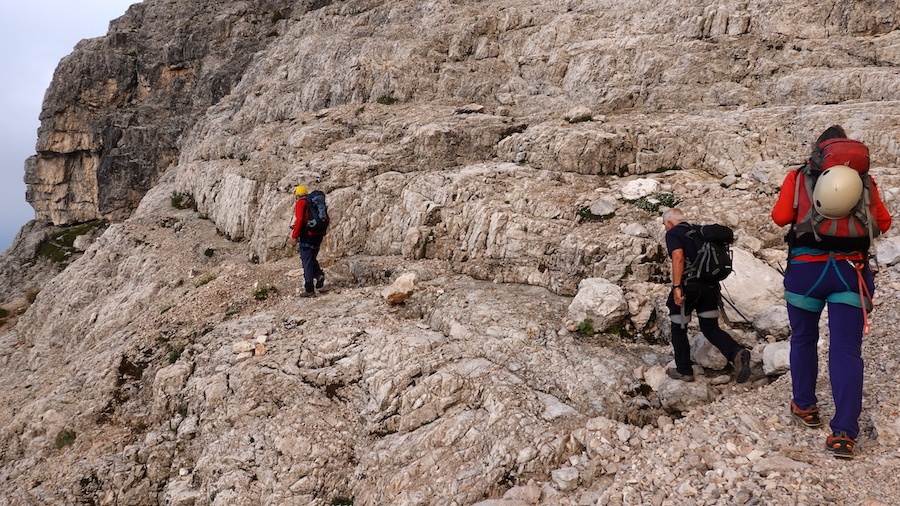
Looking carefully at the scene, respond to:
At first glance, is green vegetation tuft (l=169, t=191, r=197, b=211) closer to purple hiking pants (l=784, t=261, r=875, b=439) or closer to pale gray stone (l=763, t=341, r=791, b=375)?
pale gray stone (l=763, t=341, r=791, b=375)

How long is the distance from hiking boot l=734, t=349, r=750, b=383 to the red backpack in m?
2.31

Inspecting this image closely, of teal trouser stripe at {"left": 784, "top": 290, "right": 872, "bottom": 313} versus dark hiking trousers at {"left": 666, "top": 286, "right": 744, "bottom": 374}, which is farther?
dark hiking trousers at {"left": 666, "top": 286, "right": 744, "bottom": 374}

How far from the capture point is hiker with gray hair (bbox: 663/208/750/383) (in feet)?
21.8

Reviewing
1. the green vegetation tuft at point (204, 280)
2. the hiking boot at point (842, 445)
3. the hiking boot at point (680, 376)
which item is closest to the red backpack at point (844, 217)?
the hiking boot at point (842, 445)

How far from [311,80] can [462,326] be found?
74.8 ft

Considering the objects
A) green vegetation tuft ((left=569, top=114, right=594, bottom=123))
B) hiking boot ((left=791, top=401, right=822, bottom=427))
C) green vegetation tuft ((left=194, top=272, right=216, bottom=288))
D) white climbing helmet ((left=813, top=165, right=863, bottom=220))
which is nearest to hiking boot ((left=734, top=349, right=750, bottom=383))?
hiking boot ((left=791, top=401, right=822, bottom=427))

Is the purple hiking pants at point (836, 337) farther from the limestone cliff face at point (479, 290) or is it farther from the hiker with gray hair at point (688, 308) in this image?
the hiker with gray hair at point (688, 308)

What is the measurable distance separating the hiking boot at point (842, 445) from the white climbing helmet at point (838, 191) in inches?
86.6

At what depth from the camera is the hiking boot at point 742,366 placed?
655cm

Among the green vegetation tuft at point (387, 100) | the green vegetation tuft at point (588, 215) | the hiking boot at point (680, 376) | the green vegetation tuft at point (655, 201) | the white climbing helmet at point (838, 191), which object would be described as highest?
the green vegetation tuft at point (387, 100)

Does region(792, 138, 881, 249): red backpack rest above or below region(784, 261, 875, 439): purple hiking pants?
above

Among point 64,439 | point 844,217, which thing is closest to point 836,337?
point 844,217

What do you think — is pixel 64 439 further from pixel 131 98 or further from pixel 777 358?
pixel 131 98

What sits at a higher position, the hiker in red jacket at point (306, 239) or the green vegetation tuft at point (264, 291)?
the hiker in red jacket at point (306, 239)
